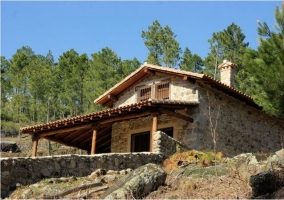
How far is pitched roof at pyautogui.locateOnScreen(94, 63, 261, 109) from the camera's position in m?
17.7

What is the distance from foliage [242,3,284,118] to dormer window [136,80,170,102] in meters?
7.09

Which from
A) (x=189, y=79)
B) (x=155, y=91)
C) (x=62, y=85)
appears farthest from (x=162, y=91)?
(x=62, y=85)

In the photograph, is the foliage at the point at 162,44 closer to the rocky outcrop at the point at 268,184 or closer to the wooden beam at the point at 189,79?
the wooden beam at the point at 189,79

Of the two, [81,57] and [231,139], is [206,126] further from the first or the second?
[81,57]

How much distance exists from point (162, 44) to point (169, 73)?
20.6 metres

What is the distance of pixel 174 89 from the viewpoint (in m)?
18.8

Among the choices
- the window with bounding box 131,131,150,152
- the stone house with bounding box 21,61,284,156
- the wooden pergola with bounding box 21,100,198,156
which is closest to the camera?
the wooden pergola with bounding box 21,100,198,156

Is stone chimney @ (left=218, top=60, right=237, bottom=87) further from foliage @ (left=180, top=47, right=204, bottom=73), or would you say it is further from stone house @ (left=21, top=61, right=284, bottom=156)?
foliage @ (left=180, top=47, right=204, bottom=73)

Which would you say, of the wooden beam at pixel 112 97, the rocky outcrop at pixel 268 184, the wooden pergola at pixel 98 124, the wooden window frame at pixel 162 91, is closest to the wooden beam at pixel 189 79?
the wooden pergola at pixel 98 124

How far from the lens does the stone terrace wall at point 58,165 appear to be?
39.4 feet

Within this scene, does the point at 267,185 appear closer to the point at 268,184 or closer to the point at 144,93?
the point at 268,184

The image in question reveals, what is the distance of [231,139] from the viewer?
18.6m

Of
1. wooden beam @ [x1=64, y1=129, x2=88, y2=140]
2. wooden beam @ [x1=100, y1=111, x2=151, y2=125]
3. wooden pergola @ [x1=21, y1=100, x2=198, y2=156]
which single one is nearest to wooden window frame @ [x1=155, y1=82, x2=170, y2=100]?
wooden pergola @ [x1=21, y1=100, x2=198, y2=156]

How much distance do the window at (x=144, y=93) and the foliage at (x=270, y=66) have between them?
8083mm
